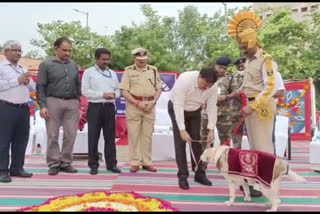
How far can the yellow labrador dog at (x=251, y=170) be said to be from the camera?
3.77 m

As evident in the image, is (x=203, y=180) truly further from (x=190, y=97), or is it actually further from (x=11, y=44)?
(x=11, y=44)

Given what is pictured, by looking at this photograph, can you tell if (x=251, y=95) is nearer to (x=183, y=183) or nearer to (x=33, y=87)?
(x=183, y=183)

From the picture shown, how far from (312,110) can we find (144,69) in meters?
6.21

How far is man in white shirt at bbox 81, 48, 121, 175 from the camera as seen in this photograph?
18.3 feet

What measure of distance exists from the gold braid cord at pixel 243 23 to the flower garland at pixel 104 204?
1962mm

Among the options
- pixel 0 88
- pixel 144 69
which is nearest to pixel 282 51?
pixel 144 69

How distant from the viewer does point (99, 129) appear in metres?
5.65

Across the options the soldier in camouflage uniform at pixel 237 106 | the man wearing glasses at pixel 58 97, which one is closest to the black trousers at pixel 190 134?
the soldier in camouflage uniform at pixel 237 106

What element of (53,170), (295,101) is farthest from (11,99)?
(295,101)

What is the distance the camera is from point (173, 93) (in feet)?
15.1

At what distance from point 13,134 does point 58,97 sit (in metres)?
0.70

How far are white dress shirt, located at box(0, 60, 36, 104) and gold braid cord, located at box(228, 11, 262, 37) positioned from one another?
246 centimetres

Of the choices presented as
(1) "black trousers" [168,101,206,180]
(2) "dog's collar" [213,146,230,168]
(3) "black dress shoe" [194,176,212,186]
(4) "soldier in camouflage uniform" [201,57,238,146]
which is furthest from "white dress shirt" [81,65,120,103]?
(2) "dog's collar" [213,146,230,168]

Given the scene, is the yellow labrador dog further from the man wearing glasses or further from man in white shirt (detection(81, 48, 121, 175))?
the man wearing glasses
